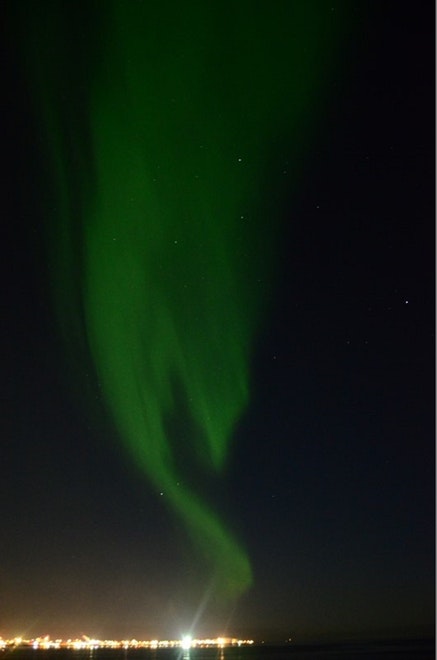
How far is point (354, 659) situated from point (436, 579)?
118683 millimetres

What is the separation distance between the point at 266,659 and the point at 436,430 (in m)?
96.3

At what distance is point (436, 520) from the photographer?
46.8 meters

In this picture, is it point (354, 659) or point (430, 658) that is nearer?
point (430, 658)

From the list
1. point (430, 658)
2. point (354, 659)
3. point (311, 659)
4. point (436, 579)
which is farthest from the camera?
point (354, 659)

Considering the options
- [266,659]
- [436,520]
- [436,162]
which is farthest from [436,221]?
[266,659]

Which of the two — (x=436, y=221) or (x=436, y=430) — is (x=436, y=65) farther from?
(x=436, y=430)

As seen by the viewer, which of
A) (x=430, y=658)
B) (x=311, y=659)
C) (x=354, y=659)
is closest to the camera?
(x=430, y=658)

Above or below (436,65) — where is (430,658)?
below

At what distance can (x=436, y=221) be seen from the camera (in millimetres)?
47719

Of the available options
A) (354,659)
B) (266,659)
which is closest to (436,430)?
(266,659)

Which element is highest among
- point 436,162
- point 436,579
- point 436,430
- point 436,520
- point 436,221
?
point 436,162

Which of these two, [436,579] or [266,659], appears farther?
[266,659]

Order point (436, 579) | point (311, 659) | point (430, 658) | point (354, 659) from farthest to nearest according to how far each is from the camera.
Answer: point (354, 659)
point (311, 659)
point (430, 658)
point (436, 579)

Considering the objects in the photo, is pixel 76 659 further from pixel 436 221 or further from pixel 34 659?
pixel 436 221
